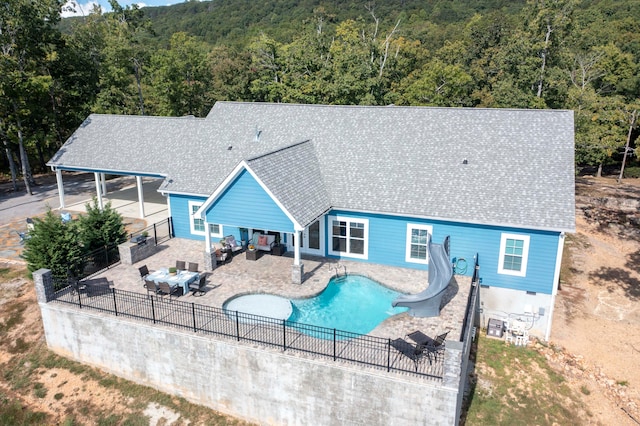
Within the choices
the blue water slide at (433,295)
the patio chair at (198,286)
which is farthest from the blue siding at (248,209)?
the blue water slide at (433,295)

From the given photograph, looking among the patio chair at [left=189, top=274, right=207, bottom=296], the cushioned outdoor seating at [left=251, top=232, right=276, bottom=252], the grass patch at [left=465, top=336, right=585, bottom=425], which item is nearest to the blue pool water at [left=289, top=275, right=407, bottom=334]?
the patio chair at [left=189, top=274, right=207, bottom=296]

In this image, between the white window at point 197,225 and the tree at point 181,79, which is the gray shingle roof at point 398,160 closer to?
the white window at point 197,225

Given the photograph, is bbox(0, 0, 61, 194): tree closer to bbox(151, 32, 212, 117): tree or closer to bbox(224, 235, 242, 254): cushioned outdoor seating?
bbox(151, 32, 212, 117): tree

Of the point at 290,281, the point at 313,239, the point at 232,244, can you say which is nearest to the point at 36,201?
the point at 232,244

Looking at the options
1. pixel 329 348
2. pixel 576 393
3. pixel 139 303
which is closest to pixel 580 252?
pixel 576 393

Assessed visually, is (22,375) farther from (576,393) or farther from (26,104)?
(26,104)
